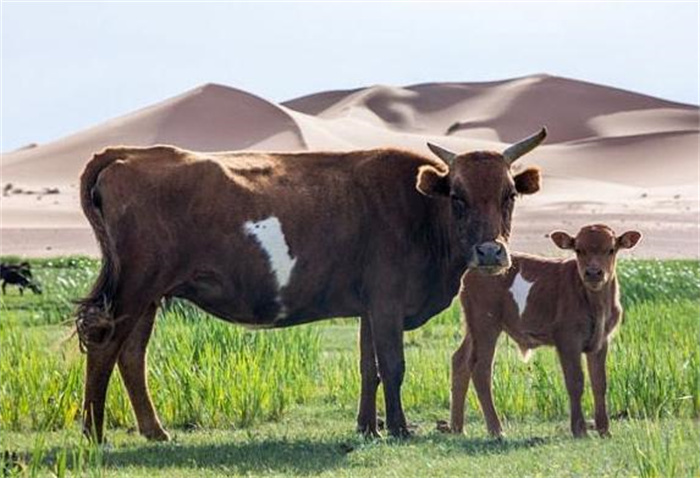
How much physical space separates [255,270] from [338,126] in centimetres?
10539

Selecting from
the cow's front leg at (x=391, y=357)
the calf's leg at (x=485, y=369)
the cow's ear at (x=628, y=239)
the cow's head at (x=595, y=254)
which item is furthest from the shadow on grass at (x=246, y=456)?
the cow's ear at (x=628, y=239)

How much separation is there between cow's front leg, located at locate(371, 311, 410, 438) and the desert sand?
32474mm

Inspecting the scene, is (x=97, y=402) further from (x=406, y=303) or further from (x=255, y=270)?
(x=406, y=303)

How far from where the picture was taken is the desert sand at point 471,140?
200ft

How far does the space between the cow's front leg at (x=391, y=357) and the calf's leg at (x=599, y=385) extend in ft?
4.48

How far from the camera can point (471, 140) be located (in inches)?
4289

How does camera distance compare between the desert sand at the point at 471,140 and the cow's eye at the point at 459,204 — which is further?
the desert sand at the point at 471,140

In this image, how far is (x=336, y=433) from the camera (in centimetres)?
1140

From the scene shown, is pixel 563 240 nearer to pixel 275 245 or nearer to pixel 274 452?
pixel 275 245

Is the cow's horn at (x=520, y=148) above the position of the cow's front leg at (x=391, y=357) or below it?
above

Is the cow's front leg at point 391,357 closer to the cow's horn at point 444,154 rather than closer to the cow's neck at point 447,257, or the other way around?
the cow's neck at point 447,257

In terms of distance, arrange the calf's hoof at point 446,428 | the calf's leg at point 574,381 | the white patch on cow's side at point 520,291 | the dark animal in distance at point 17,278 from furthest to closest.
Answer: the dark animal in distance at point 17,278 < the white patch on cow's side at point 520,291 < the calf's hoof at point 446,428 < the calf's leg at point 574,381

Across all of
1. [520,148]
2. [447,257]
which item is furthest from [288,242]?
[520,148]

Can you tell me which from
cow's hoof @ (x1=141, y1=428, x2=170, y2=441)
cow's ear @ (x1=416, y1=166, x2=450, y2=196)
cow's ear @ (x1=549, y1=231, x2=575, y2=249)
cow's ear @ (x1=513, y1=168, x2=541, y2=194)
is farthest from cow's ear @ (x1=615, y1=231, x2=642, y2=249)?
cow's hoof @ (x1=141, y1=428, x2=170, y2=441)
